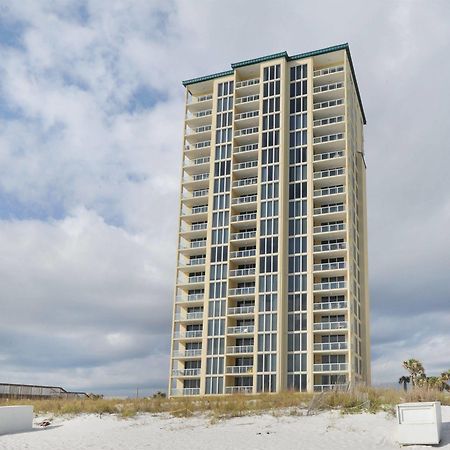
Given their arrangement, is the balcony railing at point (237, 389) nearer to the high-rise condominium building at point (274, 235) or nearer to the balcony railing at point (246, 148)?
the high-rise condominium building at point (274, 235)

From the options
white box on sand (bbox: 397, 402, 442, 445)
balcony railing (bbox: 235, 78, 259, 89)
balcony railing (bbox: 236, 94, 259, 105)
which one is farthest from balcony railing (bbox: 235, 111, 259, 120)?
white box on sand (bbox: 397, 402, 442, 445)

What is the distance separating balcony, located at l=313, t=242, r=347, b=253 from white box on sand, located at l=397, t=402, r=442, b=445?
46865 millimetres

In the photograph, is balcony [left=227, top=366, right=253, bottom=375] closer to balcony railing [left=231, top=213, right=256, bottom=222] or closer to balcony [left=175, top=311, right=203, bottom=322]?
balcony [left=175, top=311, right=203, bottom=322]

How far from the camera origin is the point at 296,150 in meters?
76.1

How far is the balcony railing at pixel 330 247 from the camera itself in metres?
70.1

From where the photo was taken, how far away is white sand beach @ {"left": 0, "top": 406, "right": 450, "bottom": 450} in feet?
81.5

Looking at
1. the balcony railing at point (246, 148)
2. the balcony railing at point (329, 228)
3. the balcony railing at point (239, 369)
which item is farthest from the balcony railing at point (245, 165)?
the balcony railing at point (239, 369)

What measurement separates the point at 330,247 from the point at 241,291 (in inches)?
455

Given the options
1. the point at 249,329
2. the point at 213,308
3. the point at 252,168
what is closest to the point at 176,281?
the point at 213,308

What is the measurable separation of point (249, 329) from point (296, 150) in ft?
74.9

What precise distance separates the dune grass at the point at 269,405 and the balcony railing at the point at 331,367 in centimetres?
3083

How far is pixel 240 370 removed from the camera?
6875cm

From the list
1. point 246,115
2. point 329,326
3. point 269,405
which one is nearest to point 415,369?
point 329,326

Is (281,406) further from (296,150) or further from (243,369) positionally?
(296,150)
